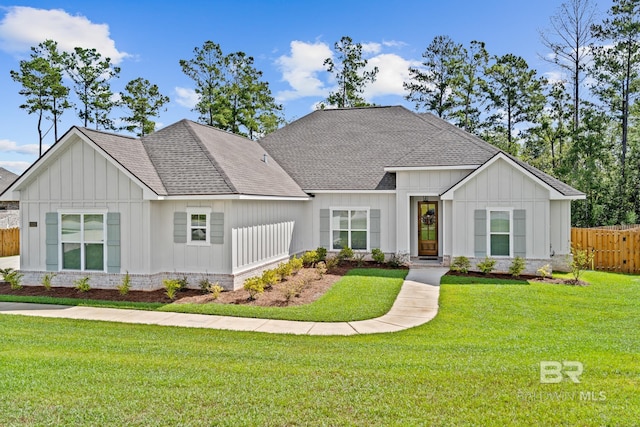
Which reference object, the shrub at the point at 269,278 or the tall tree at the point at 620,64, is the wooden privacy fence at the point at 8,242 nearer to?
the shrub at the point at 269,278

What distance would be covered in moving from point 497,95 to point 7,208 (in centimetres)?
4153

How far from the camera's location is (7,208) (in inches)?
1406

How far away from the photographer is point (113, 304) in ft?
37.6

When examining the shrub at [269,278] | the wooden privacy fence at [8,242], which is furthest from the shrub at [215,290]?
the wooden privacy fence at [8,242]

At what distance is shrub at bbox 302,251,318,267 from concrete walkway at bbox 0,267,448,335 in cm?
534

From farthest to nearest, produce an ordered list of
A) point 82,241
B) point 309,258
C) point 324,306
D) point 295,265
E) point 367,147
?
point 367,147
point 309,258
point 295,265
point 82,241
point 324,306

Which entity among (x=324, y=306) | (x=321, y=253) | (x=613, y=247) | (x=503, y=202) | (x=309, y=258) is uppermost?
(x=503, y=202)

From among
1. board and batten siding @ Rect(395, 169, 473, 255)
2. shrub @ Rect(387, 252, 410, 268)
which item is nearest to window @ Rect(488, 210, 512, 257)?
board and batten siding @ Rect(395, 169, 473, 255)

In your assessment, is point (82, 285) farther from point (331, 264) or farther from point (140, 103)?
point (140, 103)

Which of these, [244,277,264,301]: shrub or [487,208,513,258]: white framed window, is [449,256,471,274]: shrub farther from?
[244,277,264,301]: shrub

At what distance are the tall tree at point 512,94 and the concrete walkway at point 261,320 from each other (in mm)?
25524

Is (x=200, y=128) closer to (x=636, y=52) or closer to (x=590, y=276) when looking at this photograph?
(x=590, y=276)

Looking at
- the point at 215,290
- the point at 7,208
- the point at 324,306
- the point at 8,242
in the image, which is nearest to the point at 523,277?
the point at 324,306

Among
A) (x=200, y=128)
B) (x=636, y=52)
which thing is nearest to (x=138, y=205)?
(x=200, y=128)
